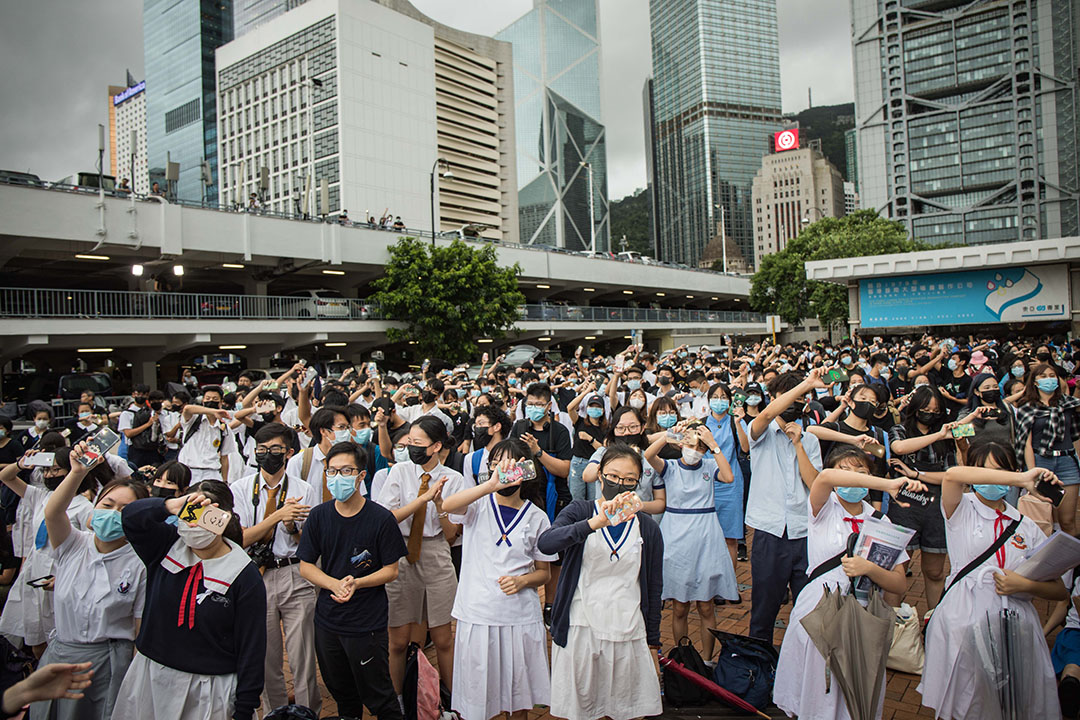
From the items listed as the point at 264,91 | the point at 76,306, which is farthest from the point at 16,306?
the point at 264,91

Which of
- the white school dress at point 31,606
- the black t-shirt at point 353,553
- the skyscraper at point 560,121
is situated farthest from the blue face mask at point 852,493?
the skyscraper at point 560,121

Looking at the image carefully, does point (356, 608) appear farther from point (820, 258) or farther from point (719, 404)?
point (820, 258)

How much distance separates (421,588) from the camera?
13.9 ft

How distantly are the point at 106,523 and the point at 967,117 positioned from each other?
378 ft

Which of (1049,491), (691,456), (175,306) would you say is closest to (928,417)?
(1049,491)

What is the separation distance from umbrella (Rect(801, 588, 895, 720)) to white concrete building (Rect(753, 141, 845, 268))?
126862mm

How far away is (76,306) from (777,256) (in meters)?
41.1

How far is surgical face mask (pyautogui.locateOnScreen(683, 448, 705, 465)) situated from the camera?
455 centimetres

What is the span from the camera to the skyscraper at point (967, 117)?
87.6m

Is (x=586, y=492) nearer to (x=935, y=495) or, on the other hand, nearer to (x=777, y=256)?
(x=935, y=495)

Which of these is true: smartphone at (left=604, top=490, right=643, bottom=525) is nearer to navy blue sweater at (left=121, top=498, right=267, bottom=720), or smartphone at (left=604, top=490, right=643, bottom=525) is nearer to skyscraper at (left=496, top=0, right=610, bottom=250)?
navy blue sweater at (left=121, top=498, right=267, bottom=720)

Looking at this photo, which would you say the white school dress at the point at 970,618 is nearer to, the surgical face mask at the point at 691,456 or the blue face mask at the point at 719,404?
the surgical face mask at the point at 691,456

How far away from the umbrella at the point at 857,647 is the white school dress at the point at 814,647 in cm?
16

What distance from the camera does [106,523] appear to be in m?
3.39
